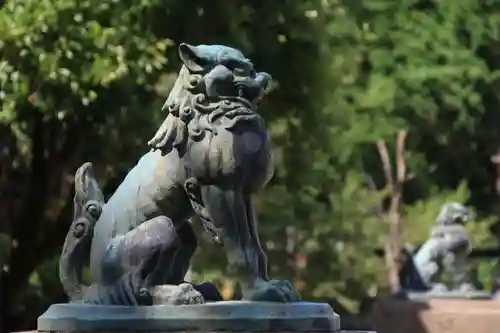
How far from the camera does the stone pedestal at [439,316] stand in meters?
13.0

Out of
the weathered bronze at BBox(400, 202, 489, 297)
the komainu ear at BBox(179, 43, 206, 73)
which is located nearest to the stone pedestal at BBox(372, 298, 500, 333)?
the weathered bronze at BBox(400, 202, 489, 297)

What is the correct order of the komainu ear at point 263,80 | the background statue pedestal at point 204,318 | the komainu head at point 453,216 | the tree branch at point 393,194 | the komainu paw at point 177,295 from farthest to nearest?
the tree branch at point 393,194 → the komainu head at point 453,216 → the komainu ear at point 263,80 → the komainu paw at point 177,295 → the background statue pedestal at point 204,318

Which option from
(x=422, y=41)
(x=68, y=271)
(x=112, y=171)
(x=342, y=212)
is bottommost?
(x=342, y=212)

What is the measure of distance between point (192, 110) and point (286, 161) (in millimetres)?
9658

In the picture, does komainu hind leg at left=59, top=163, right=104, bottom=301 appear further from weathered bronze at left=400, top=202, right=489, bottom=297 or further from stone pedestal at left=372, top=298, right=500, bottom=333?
weathered bronze at left=400, top=202, right=489, bottom=297

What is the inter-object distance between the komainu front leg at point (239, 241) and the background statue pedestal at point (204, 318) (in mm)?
98

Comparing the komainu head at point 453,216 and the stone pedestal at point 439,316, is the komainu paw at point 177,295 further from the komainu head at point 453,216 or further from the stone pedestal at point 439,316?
the komainu head at point 453,216

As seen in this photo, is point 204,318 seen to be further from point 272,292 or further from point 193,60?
point 193,60

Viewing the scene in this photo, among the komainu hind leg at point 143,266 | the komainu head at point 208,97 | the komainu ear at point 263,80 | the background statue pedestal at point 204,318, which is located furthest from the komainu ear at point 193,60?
the background statue pedestal at point 204,318

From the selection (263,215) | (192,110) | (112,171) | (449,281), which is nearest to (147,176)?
(192,110)

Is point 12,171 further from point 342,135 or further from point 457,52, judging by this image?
point 457,52

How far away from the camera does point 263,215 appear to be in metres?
18.4

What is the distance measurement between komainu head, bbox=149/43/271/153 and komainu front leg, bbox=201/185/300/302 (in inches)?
12.8

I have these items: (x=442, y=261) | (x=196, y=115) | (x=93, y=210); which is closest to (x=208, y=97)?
(x=196, y=115)
